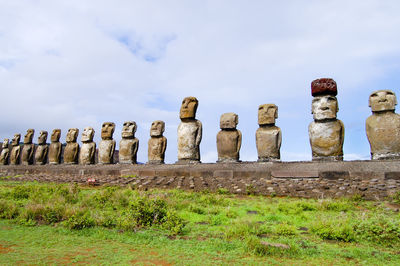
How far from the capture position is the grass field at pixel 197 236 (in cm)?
315

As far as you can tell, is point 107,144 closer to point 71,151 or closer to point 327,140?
point 71,151

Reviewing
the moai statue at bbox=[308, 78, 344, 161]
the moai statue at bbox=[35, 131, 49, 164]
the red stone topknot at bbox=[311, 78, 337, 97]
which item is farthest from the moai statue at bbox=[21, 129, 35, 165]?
the red stone topknot at bbox=[311, 78, 337, 97]

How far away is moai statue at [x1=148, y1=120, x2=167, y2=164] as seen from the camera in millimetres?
12922

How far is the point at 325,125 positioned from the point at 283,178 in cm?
224

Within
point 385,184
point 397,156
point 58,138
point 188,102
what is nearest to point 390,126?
point 397,156

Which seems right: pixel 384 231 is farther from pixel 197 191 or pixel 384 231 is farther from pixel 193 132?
pixel 193 132

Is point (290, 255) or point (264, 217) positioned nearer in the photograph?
point (290, 255)

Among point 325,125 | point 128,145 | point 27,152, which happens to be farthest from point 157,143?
point 27,152

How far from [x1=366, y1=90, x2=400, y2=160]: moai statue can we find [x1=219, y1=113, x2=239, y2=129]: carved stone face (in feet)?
14.0

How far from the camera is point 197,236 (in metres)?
3.97

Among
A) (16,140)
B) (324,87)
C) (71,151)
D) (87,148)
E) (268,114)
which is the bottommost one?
(71,151)

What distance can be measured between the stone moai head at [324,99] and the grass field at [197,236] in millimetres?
4509

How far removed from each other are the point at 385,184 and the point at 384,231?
156 inches

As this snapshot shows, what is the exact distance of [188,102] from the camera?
487 inches
